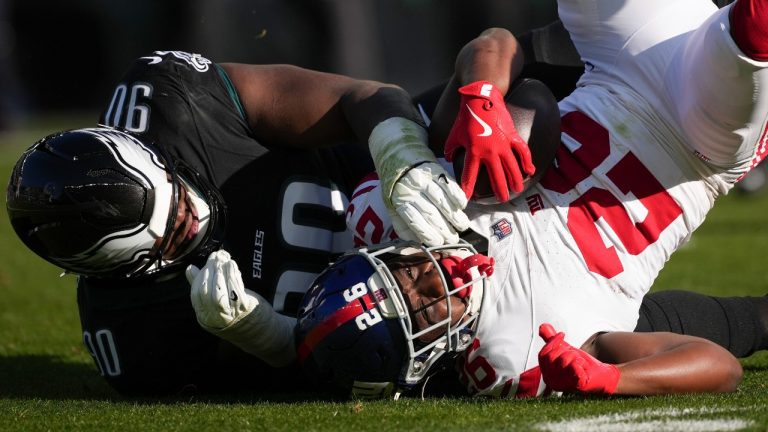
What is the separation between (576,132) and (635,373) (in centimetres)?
83

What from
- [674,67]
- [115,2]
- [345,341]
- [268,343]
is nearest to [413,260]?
[345,341]

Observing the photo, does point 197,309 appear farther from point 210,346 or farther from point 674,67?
point 674,67

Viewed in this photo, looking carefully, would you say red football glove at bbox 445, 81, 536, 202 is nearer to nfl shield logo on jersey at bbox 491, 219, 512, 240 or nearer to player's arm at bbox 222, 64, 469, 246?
player's arm at bbox 222, 64, 469, 246

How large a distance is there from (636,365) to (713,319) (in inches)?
33.1

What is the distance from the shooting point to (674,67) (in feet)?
9.82

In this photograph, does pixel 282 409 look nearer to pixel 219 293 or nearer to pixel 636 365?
pixel 219 293

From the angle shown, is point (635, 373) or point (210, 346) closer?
point (635, 373)

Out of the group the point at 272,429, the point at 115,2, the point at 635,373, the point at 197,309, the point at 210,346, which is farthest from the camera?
the point at 115,2

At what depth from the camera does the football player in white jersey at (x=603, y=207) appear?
2.70 m

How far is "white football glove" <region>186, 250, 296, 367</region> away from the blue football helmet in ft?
0.42

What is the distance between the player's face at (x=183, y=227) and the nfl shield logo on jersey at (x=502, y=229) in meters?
0.88

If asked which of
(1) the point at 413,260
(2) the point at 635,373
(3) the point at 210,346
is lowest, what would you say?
(3) the point at 210,346

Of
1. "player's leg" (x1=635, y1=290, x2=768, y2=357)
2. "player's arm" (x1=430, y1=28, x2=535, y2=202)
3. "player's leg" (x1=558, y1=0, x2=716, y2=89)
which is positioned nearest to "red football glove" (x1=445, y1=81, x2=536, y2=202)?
"player's arm" (x1=430, y1=28, x2=535, y2=202)

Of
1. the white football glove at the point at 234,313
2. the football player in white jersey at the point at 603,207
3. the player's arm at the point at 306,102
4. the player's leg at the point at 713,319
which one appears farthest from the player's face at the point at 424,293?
the player's leg at the point at 713,319
